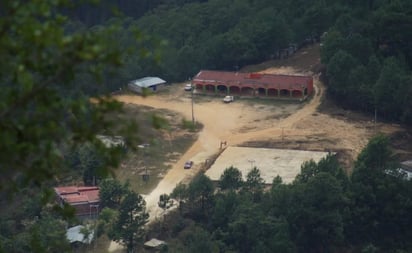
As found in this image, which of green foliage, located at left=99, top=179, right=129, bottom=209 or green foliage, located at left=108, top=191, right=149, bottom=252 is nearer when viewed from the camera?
green foliage, located at left=108, top=191, right=149, bottom=252

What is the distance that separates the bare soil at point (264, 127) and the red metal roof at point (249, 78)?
62 centimetres

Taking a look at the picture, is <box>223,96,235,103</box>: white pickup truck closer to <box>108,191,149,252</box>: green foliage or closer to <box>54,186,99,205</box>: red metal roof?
<box>54,186,99,205</box>: red metal roof

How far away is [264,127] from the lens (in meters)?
29.2

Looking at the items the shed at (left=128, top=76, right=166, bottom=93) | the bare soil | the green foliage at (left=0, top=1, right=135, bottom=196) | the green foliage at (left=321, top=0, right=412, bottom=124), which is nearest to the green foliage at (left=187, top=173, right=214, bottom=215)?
the bare soil

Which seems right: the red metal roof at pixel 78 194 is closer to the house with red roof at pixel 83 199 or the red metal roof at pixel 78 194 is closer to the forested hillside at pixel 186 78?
the house with red roof at pixel 83 199

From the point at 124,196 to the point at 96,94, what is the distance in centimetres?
1924

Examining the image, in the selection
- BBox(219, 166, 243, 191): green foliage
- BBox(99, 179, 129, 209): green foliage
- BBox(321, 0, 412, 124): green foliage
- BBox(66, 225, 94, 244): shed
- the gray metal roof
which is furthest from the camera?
the gray metal roof

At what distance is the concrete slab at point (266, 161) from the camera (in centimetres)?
2614

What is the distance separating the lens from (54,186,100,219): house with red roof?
79.1 feet

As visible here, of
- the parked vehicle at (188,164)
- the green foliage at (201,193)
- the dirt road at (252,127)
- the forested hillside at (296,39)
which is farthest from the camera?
the forested hillside at (296,39)

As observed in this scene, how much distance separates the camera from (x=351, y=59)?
31078mm

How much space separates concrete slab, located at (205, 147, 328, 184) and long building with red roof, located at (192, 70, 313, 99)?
447 cm

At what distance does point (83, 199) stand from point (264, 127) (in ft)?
22.3

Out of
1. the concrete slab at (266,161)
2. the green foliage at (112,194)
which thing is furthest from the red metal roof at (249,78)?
the green foliage at (112,194)
